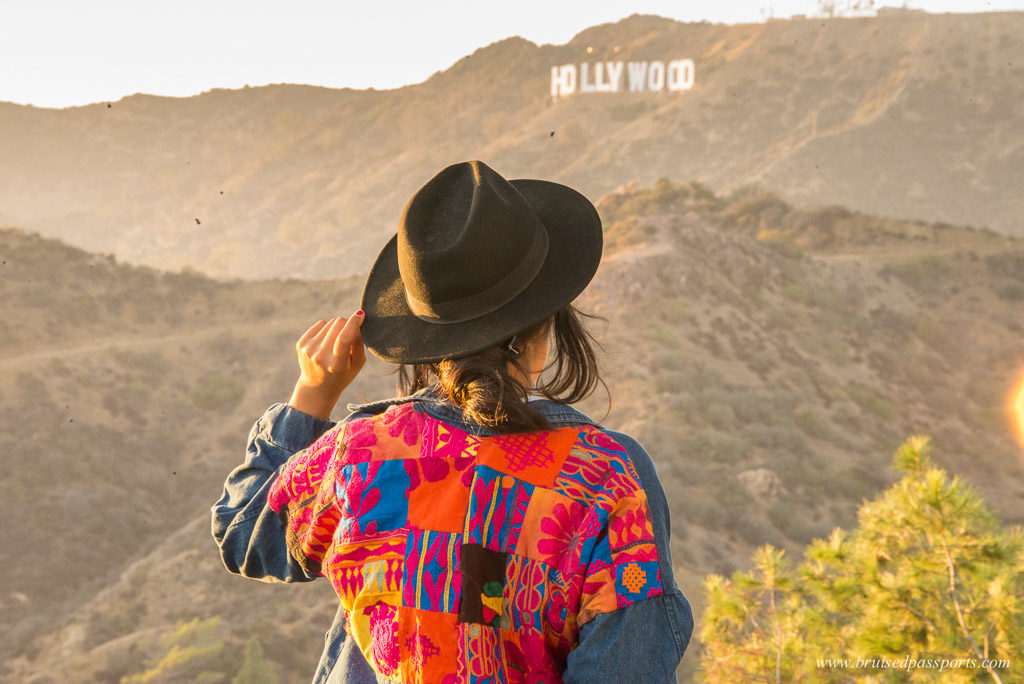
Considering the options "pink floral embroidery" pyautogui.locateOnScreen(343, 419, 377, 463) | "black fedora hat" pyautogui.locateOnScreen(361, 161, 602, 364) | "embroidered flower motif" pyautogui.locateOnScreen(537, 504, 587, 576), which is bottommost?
"embroidered flower motif" pyautogui.locateOnScreen(537, 504, 587, 576)

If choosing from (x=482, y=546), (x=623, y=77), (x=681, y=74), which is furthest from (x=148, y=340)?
(x=623, y=77)

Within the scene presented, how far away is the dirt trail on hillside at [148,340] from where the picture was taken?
1868 cm

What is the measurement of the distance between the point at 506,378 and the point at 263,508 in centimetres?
50

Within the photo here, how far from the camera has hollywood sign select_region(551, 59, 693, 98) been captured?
61531mm

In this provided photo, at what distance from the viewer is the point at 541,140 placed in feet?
193

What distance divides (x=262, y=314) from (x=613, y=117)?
4101 centimetres

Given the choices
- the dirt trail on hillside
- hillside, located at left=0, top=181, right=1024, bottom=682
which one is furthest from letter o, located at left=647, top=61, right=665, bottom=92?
the dirt trail on hillside

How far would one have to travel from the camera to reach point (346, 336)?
1321 millimetres

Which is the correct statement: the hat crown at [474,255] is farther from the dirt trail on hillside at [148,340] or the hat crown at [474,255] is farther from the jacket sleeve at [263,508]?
the dirt trail on hillside at [148,340]

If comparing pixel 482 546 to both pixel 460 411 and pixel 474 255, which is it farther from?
pixel 474 255

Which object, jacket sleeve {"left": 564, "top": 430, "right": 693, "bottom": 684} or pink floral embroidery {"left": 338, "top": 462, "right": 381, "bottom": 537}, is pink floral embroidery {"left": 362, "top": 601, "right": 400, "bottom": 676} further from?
jacket sleeve {"left": 564, "top": 430, "right": 693, "bottom": 684}

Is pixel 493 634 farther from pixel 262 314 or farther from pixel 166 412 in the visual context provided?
pixel 262 314

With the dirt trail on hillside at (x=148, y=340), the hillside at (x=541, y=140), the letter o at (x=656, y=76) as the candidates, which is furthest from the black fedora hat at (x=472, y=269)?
the letter o at (x=656, y=76)

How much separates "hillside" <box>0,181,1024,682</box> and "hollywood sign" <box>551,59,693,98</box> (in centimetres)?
3512
